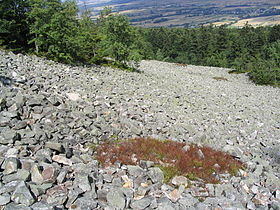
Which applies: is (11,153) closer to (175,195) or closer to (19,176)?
(19,176)

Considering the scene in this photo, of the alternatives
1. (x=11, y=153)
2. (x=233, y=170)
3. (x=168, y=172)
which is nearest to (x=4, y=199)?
(x=11, y=153)

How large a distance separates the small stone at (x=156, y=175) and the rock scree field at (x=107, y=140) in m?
0.03

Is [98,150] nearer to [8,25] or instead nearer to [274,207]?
[274,207]

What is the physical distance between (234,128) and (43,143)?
1085 centimetres

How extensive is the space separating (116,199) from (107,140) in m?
3.97

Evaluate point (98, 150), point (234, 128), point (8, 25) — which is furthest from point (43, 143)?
point (8, 25)

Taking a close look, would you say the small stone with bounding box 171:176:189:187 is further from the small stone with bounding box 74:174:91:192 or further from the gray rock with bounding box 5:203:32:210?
the gray rock with bounding box 5:203:32:210

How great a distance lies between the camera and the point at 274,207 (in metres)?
6.29

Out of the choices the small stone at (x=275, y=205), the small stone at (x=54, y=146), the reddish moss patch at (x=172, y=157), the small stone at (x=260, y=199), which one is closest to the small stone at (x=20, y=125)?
the small stone at (x=54, y=146)

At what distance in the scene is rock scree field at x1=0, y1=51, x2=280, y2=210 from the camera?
233 inches

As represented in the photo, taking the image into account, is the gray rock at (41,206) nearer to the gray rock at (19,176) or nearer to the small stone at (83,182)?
the gray rock at (19,176)

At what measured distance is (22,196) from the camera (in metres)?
5.11

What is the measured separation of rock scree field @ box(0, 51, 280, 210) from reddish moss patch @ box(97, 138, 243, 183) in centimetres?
28

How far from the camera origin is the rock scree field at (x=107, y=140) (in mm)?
5926
